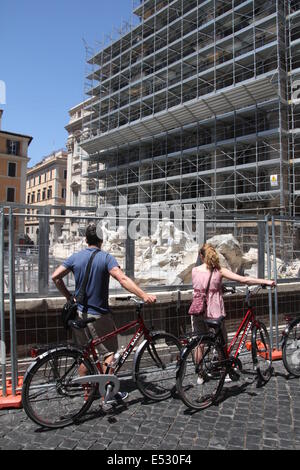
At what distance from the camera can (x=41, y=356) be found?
11.4ft

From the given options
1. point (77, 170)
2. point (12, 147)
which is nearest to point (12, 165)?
point (12, 147)

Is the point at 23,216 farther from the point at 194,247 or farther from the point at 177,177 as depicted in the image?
the point at 177,177

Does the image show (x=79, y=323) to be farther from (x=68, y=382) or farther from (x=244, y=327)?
(x=244, y=327)

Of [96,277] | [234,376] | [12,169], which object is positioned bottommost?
[234,376]

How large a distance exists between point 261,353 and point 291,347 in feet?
1.46

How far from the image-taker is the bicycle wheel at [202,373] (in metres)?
3.87

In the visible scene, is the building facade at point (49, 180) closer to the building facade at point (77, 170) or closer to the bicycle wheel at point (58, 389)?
the building facade at point (77, 170)

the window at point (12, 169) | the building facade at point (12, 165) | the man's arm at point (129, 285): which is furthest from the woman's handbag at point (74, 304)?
the window at point (12, 169)

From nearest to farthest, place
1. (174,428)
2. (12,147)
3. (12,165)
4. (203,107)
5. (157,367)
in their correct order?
(174,428) < (157,367) < (203,107) < (12,165) < (12,147)

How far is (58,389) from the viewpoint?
365cm

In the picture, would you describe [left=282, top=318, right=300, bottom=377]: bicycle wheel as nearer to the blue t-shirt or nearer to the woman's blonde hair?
the woman's blonde hair

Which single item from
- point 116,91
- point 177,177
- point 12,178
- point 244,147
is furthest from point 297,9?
point 12,178

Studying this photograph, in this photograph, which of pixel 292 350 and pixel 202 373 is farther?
pixel 292 350

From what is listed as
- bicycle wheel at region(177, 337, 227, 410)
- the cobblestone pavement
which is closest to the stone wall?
bicycle wheel at region(177, 337, 227, 410)
